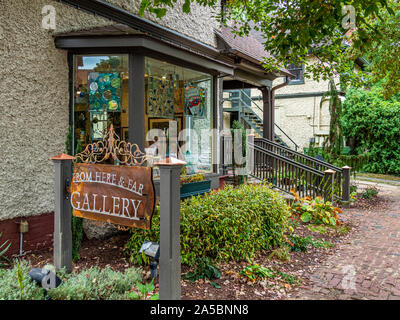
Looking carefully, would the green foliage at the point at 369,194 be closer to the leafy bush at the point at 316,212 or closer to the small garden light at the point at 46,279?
the leafy bush at the point at 316,212

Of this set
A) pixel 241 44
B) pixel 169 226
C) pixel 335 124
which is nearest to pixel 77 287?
pixel 169 226

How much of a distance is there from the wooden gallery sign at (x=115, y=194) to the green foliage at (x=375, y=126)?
16642mm

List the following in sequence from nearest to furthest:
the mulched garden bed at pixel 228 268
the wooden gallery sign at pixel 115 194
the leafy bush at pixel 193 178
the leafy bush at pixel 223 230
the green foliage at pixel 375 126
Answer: the wooden gallery sign at pixel 115 194, the mulched garden bed at pixel 228 268, the leafy bush at pixel 223 230, the leafy bush at pixel 193 178, the green foliage at pixel 375 126

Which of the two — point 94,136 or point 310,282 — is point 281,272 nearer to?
point 310,282

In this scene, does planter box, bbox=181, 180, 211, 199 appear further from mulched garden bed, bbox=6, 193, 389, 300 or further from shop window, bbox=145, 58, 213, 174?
mulched garden bed, bbox=6, 193, 389, 300

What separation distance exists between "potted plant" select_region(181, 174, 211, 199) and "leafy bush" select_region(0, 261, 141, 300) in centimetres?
284

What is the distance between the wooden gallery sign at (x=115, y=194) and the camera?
2.97 metres

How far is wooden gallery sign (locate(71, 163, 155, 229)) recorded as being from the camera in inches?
117

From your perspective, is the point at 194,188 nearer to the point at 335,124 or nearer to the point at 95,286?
the point at 95,286

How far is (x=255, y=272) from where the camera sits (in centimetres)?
438

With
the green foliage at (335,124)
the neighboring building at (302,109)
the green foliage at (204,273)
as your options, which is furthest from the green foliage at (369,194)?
the green foliage at (204,273)

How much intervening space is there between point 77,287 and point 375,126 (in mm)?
17975

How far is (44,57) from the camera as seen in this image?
5.13m

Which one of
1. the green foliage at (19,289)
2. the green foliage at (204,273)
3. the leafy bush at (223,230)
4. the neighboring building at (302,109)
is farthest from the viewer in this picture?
the neighboring building at (302,109)
